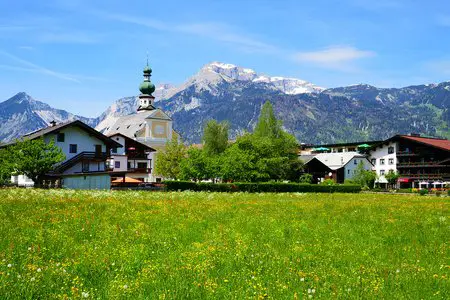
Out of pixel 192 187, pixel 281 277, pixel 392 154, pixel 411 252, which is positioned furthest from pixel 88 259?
pixel 392 154

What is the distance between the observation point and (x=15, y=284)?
7766 millimetres

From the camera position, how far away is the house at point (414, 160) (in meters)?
100

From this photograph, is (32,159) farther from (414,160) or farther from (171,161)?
(414,160)

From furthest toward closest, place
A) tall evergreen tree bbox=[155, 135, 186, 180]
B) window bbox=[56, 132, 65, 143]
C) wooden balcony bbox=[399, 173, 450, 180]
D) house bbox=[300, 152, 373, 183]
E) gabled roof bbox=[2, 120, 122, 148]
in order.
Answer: house bbox=[300, 152, 373, 183]
wooden balcony bbox=[399, 173, 450, 180]
tall evergreen tree bbox=[155, 135, 186, 180]
window bbox=[56, 132, 65, 143]
gabled roof bbox=[2, 120, 122, 148]

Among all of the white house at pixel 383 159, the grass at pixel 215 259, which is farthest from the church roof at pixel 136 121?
the grass at pixel 215 259

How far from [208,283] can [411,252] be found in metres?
7.15

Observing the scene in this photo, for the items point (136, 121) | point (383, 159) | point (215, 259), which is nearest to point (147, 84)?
point (136, 121)

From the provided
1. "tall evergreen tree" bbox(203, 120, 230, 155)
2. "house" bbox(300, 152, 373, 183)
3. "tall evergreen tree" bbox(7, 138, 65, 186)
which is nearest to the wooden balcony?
"house" bbox(300, 152, 373, 183)

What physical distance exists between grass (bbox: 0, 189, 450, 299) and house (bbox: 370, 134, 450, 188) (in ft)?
301

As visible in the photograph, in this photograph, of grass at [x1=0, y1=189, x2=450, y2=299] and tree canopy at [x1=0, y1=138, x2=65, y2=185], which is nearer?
grass at [x1=0, y1=189, x2=450, y2=299]

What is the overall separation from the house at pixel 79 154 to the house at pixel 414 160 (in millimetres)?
72449

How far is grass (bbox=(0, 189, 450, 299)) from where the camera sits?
8.09 metres

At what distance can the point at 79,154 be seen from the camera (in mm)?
68438

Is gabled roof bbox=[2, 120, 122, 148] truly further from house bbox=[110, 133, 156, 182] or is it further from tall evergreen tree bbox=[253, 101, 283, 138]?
tall evergreen tree bbox=[253, 101, 283, 138]
